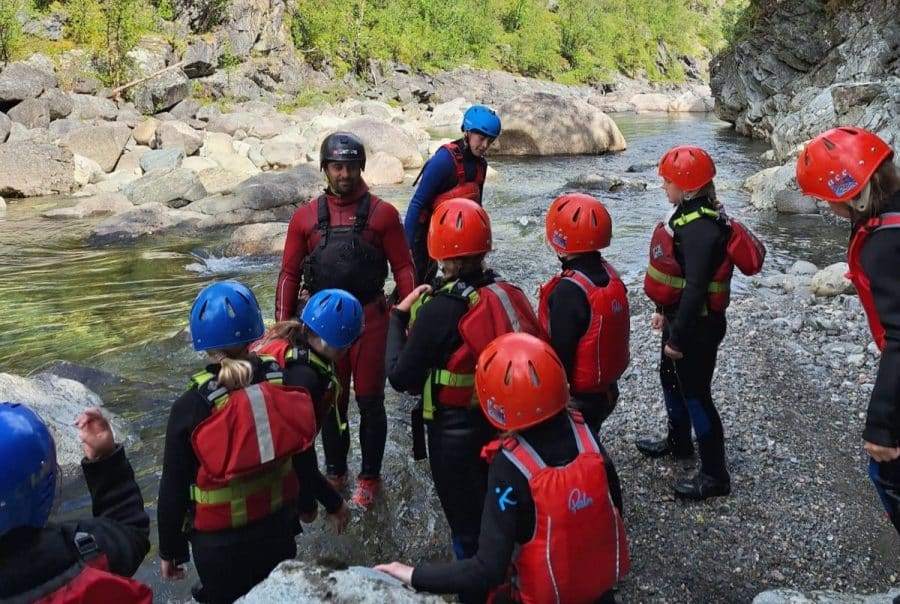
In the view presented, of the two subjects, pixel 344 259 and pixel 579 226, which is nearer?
pixel 579 226

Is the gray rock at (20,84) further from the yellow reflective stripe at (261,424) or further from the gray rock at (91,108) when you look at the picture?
the yellow reflective stripe at (261,424)

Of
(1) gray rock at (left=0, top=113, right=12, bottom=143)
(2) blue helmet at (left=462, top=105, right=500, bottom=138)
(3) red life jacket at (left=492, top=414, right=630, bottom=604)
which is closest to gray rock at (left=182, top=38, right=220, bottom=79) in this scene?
(1) gray rock at (left=0, top=113, right=12, bottom=143)

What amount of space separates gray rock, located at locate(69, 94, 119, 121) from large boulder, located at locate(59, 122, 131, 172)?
15.9ft

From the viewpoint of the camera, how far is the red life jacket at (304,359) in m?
3.21

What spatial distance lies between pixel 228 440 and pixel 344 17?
1915 inches

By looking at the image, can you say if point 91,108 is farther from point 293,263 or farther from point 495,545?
point 495,545

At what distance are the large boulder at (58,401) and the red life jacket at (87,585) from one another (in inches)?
141

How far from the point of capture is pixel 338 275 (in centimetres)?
420

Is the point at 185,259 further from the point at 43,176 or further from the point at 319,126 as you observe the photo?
the point at 319,126

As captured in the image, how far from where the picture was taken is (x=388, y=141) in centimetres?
2080

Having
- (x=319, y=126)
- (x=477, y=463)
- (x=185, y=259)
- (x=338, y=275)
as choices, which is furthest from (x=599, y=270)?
(x=319, y=126)

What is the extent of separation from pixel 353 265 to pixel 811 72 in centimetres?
2287

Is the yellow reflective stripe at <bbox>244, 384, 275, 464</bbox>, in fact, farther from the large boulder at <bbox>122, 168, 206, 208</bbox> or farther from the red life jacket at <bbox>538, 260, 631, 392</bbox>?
the large boulder at <bbox>122, 168, 206, 208</bbox>

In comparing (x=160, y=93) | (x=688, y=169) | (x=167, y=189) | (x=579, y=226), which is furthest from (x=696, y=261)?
(x=160, y=93)
